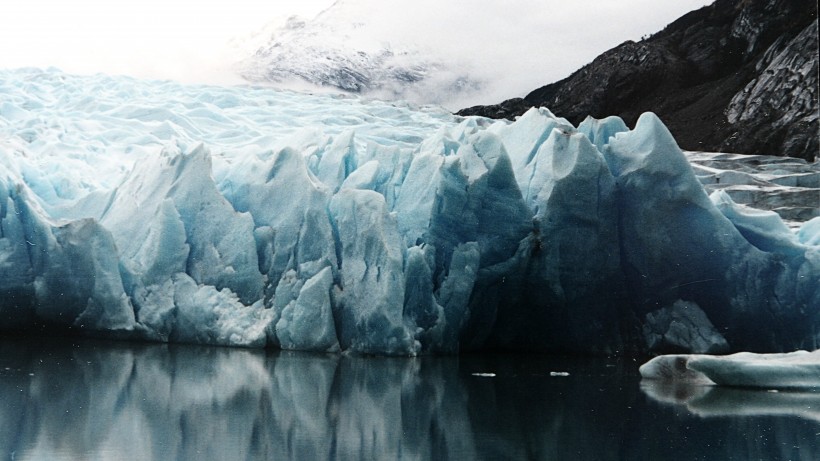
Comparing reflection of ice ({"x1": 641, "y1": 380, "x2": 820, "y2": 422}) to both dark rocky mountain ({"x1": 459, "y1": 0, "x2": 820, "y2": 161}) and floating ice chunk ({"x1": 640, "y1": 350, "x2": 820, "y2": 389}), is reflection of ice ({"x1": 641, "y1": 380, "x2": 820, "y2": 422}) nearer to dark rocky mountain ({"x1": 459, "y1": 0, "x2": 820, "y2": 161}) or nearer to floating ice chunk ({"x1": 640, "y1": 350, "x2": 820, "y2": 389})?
floating ice chunk ({"x1": 640, "y1": 350, "x2": 820, "y2": 389})

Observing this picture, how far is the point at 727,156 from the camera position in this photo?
74.4 ft

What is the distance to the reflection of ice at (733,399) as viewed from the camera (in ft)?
24.6

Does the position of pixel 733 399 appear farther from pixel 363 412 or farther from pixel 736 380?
pixel 363 412

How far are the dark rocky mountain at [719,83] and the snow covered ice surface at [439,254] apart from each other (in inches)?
528

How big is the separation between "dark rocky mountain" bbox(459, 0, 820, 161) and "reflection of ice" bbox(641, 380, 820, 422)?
16217mm

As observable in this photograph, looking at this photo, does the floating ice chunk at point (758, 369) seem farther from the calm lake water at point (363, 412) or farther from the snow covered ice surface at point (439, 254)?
the snow covered ice surface at point (439, 254)

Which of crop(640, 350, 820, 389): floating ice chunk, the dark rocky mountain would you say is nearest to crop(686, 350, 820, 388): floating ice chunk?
crop(640, 350, 820, 389): floating ice chunk

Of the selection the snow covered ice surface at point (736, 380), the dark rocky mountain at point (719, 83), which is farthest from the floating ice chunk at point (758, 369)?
the dark rocky mountain at point (719, 83)

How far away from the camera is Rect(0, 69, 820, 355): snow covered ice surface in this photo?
11.0m

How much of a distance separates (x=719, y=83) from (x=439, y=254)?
20.6 m

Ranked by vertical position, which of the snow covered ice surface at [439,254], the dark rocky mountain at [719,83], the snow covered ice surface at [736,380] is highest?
the dark rocky mountain at [719,83]

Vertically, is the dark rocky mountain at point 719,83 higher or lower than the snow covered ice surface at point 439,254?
higher

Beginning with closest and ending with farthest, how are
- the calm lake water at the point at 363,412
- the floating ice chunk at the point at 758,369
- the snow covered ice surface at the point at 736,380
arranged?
the calm lake water at the point at 363,412, the snow covered ice surface at the point at 736,380, the floating ice chunk at the point at 758,369

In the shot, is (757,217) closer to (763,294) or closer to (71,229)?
(763,294)
